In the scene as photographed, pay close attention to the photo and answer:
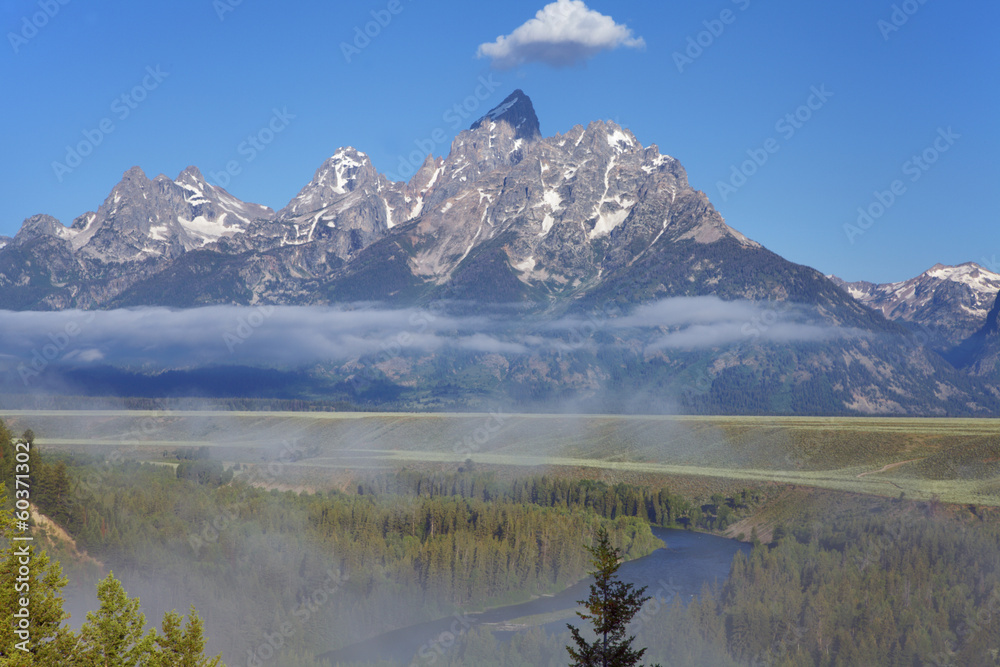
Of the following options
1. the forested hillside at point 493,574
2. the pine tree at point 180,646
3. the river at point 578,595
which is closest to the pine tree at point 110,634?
the pine tree at point 180,646

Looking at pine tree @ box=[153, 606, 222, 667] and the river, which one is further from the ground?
pine tree @ box=[153, 606, 222, 667]

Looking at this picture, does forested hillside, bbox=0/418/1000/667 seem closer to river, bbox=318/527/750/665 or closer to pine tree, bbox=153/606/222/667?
river, bbox=318/527/750/665

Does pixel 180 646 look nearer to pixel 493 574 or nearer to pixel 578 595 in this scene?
pixel 493 574

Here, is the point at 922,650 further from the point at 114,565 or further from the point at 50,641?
the point at 114,565

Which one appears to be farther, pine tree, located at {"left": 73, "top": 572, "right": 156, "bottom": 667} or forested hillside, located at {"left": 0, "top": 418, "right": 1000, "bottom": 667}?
forested hillside, located at {"left": 0, "top": 418, "right": 1000, "bottom": 667}

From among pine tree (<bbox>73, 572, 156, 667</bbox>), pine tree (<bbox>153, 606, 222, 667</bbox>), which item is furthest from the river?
pine tree (<bbox>73, 572, 156, 667</bbox>)

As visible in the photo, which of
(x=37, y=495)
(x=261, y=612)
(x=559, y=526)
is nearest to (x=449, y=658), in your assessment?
(x=261, y=612)

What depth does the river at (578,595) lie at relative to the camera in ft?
406

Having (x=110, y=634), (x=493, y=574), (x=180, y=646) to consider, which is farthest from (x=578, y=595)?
(x=110, y=634)

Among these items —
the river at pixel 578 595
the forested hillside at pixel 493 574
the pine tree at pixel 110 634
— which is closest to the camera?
the pine tree at pixel 110 634

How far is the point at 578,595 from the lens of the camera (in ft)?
517

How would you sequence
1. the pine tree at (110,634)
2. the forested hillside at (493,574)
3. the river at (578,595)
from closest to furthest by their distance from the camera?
1. the pine tree at (110,634)
2. the forested hillside at (493,574)
3. the river at (578,595)

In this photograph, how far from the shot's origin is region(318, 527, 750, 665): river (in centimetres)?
12388

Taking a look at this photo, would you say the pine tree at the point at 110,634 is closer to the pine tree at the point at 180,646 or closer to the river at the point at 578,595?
the pine tree at the point at 180,646
